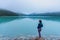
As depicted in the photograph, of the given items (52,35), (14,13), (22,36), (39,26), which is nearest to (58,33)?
(52,35)

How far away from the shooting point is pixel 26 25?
1.05 metres

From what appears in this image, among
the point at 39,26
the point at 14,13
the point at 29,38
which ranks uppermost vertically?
the point at 14,13

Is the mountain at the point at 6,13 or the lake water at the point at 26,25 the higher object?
the mountain at the point at 6,13

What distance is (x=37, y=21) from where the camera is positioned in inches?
41.6

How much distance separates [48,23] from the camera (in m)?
1.06

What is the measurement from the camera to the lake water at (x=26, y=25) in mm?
1047

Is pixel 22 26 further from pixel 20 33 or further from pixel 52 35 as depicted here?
pixel 52 35

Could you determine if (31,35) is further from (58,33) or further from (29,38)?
(58,33)

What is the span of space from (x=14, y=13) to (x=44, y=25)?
0.34 m

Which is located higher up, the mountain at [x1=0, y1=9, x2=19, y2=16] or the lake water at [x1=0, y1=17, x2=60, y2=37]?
the mountain at [x1=0, y1=9, x2=19, y2=16]

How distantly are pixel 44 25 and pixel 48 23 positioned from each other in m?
0.05

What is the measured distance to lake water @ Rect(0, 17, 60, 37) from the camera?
1.05 metres

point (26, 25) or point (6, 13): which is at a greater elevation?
point (6, 13)

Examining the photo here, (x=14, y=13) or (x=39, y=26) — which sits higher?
(x=14, y=13)
